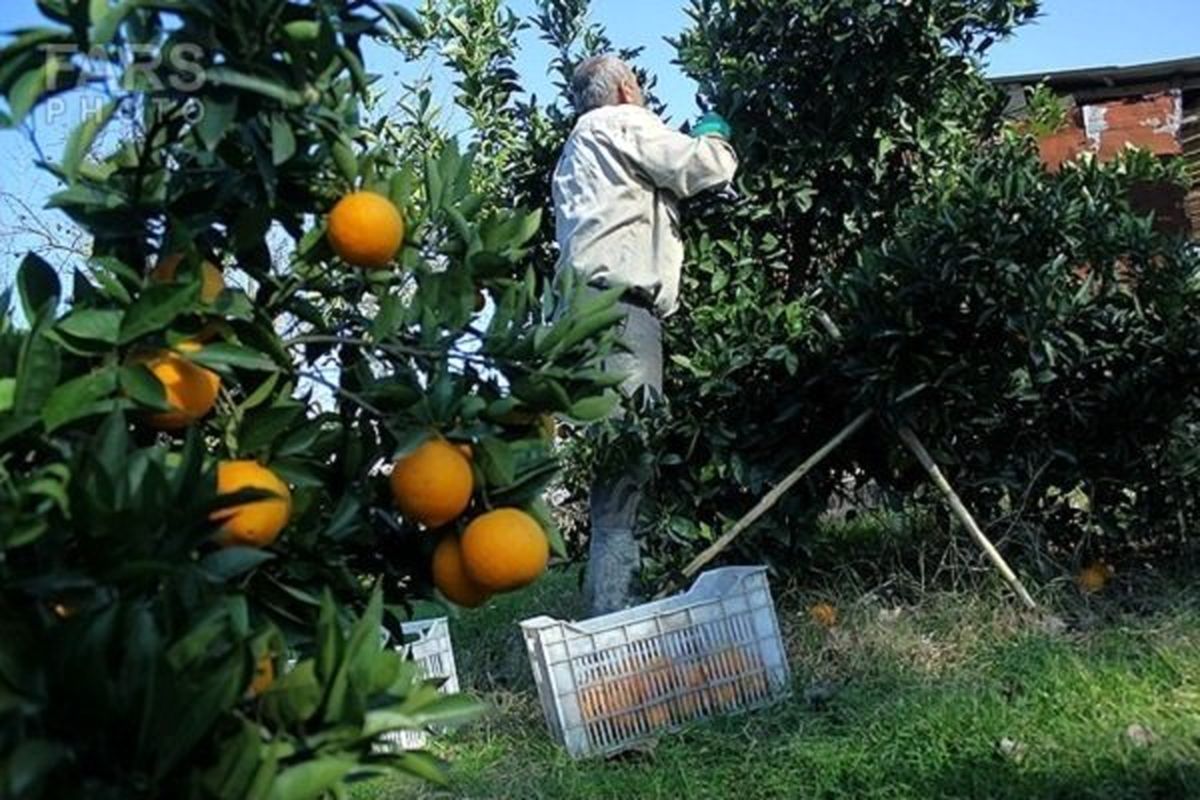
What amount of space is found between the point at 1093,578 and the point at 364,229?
11.5ft

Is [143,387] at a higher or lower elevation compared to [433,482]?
higher

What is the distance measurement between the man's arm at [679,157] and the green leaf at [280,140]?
3015mm

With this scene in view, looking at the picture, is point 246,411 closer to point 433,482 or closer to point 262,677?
point 433,482

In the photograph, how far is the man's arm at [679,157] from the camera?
4262mm

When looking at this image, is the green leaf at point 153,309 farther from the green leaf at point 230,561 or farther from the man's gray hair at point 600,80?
the man's gray hair at point 600,80

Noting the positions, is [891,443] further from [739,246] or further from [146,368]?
[146,368]

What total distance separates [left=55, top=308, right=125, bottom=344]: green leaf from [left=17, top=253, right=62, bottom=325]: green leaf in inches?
2.6

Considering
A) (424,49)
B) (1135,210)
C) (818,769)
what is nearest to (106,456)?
(818,769)

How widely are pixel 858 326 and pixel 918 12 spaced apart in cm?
126

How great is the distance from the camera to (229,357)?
4.49 feet

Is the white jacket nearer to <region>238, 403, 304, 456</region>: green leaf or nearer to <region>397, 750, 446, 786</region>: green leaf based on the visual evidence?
<region>238, 403, 304, 456</region>: green leaf

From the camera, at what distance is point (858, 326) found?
4.19 metres

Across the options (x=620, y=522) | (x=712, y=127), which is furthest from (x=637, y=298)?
(x=620, y=522)

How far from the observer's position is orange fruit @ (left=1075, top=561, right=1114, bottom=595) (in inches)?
167
